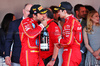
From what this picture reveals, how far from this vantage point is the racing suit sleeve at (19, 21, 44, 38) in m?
1.23

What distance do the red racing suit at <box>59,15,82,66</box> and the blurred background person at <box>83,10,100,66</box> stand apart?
0.11m

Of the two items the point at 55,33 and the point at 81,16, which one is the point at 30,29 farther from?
the point at 81,16

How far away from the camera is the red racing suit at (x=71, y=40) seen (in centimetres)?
141

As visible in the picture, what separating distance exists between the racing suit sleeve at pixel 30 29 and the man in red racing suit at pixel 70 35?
0.77 ft

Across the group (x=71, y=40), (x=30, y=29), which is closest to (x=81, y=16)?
(x=71, y=40)

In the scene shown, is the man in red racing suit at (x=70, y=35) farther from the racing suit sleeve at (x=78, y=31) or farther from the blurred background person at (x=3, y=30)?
the blurred background person at (x=3, y=30)

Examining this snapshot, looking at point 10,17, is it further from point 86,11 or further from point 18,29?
point 86,11

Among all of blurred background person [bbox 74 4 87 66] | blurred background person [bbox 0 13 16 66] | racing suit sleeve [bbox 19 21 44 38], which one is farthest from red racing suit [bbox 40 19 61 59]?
blurred background person [bbox 0 13 16 66]

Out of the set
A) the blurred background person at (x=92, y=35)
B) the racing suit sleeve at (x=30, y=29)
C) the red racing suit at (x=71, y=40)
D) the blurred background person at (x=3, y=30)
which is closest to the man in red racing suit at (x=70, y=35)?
the red racing suit at (x=71, y=40)

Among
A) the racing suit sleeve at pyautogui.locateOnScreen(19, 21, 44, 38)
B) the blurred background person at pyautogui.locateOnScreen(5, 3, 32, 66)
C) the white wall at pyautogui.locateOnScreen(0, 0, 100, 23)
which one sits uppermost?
the white wall at pyautogui.locateOnScreen(0, 0, 100, 23)

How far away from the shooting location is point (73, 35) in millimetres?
1412

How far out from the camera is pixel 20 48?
1433mm

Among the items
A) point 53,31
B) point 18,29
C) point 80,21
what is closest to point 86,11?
point 80,21

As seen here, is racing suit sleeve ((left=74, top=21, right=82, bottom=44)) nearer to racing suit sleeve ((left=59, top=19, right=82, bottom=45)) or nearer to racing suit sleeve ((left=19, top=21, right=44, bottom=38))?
racing suit sleeve ((left=59, top=19, right=82, bottom=45))
